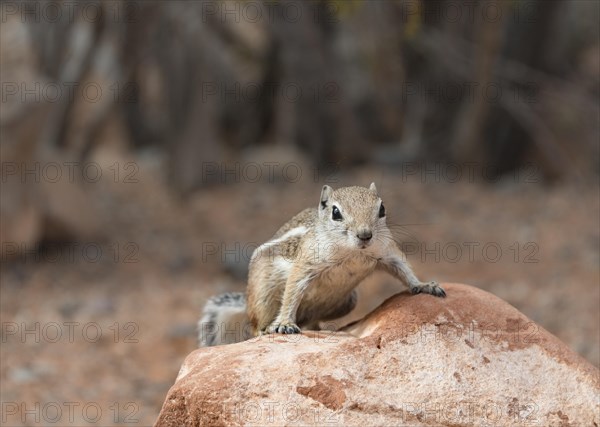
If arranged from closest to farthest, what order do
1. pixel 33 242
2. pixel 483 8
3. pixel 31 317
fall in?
pixel 31 317
pixel 33 242
pixel 483 8

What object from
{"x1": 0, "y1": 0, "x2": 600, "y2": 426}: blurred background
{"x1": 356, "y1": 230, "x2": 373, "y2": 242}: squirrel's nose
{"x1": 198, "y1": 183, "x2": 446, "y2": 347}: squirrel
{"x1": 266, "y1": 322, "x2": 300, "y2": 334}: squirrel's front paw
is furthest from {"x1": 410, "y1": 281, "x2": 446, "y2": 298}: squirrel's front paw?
{"x1": 0, "y1": 0, "x2": 600, "y2": 426}: blurred background

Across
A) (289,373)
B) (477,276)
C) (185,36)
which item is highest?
(185,36)

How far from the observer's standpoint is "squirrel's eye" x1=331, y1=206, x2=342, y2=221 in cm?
451

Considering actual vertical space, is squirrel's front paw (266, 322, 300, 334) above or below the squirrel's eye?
below

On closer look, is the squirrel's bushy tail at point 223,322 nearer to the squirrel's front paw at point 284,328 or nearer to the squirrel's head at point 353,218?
the squirrel's front paw at point 284,328

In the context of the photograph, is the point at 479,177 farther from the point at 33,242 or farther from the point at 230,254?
the point at 33,242

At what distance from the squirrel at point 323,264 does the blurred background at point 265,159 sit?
2.90 m

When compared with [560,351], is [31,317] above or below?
below

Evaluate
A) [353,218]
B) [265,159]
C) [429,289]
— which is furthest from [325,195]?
[265,159]

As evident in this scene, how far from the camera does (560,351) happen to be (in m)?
4.25

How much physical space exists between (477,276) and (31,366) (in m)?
4.52

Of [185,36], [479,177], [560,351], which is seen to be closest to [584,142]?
[479,177]

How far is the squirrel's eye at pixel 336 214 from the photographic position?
4508 mm

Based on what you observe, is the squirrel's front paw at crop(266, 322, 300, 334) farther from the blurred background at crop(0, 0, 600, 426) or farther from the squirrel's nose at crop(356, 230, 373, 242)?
the blurred background at crop(0, 0, 600, 426)
